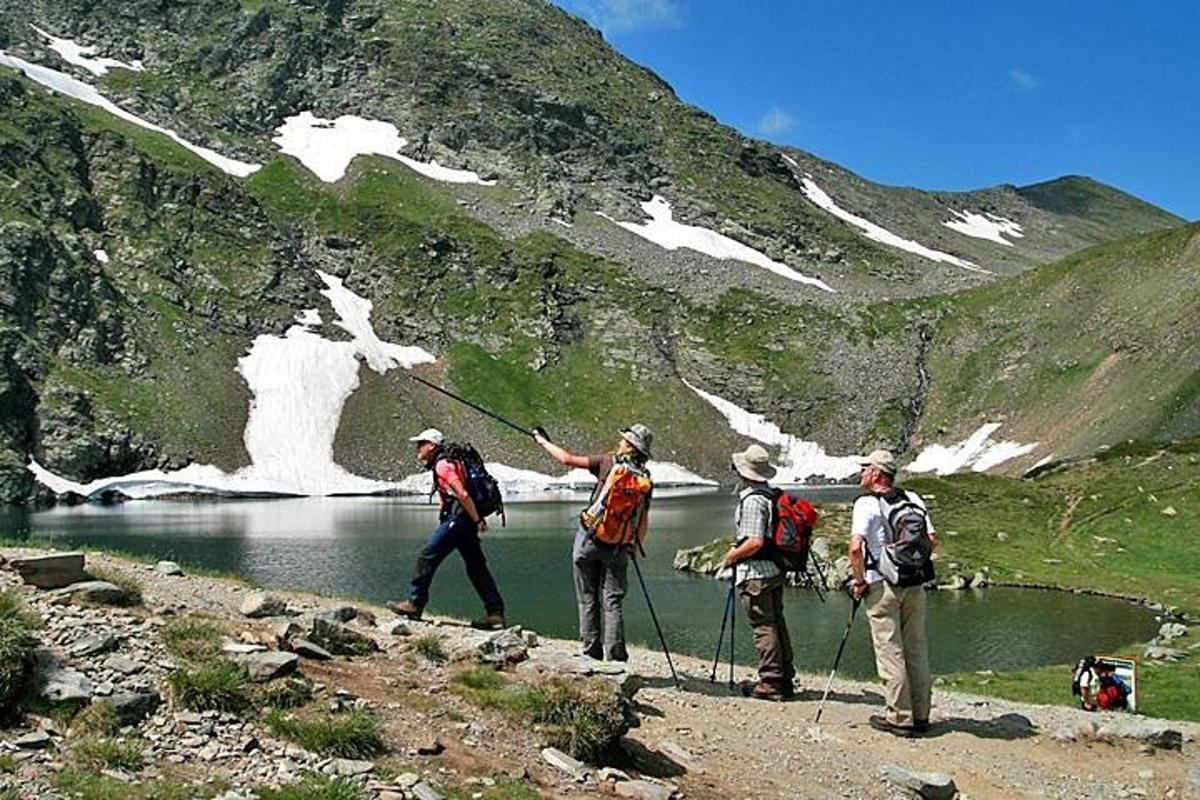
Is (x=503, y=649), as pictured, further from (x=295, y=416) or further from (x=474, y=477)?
(x=295, y=416)

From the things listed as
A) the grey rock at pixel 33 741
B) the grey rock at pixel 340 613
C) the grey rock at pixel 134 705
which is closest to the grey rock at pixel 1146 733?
the grey rock at pixel 340 613

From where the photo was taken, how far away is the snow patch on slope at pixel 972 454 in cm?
12100

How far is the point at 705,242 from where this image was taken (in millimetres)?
192500

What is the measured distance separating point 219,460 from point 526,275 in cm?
6042

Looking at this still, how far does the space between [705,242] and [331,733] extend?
18803 cm

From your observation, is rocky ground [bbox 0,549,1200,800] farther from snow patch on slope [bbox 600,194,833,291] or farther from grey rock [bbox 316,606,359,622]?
snow patch on slope [bbox 600,194,833,291]

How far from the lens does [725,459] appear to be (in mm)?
140125

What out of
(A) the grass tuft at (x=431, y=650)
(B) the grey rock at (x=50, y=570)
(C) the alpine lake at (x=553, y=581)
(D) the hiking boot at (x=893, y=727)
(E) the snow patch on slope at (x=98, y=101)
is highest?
(E) the snow patch on slope at (x=98, y=101)

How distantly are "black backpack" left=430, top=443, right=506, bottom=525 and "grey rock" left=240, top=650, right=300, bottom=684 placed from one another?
564 cm

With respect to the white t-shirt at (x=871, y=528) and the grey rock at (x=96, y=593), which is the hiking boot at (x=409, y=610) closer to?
the grey rock at (x=96, y=593)

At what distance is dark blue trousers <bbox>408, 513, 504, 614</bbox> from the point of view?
1563 centimetres

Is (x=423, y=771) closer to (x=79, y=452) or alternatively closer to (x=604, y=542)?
(x=604, y=542)

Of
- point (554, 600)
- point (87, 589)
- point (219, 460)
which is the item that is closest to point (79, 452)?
point (219, 460)

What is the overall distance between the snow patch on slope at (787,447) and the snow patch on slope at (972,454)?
10769mm
